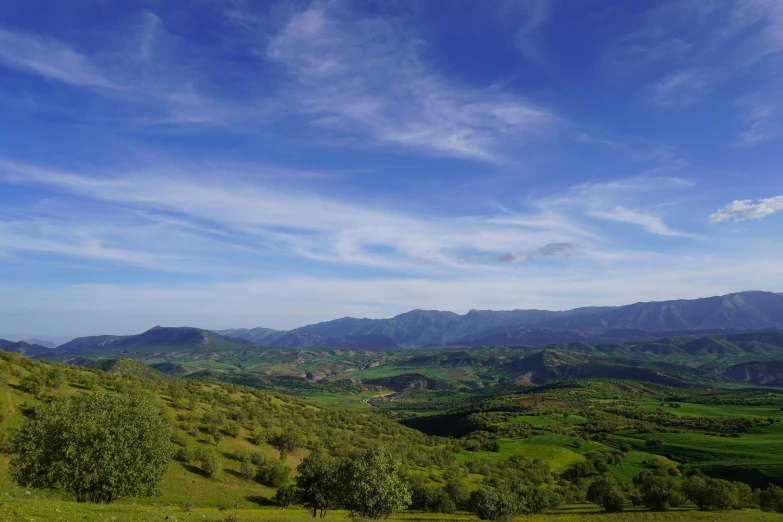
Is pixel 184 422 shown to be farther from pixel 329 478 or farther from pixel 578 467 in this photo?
pixel 578 467

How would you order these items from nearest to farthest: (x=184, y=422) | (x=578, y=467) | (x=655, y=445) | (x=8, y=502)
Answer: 1. (x=8, y=502)
2. (x=184, y=422)
3. (x=578, y=467)
4. (x=655, y=445)

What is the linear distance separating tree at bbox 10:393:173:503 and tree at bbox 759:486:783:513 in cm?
8614

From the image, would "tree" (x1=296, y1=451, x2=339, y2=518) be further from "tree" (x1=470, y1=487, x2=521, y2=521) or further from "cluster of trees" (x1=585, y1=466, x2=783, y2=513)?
"cluster of trees" (x1=585, y1=466, x2=783, y2=513)

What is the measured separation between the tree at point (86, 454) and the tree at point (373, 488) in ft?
64.1

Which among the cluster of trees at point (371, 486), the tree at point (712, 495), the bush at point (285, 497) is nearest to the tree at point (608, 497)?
the tree at point (712, 495)

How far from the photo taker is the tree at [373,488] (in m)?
40.5

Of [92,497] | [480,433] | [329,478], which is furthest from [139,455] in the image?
[480,433]

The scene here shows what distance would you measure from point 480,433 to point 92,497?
147387 mm

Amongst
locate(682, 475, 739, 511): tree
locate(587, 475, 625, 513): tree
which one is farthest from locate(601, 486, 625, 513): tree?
locate(682, 475, 739, 511): tree

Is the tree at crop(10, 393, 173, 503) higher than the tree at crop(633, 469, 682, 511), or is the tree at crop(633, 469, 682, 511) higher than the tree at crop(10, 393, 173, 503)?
the tree at crop(10, 393, 173, 503)

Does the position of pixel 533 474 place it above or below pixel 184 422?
below

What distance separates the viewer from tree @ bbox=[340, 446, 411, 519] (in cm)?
4047

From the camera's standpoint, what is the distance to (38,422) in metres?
37.5

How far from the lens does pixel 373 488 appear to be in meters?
40.5
